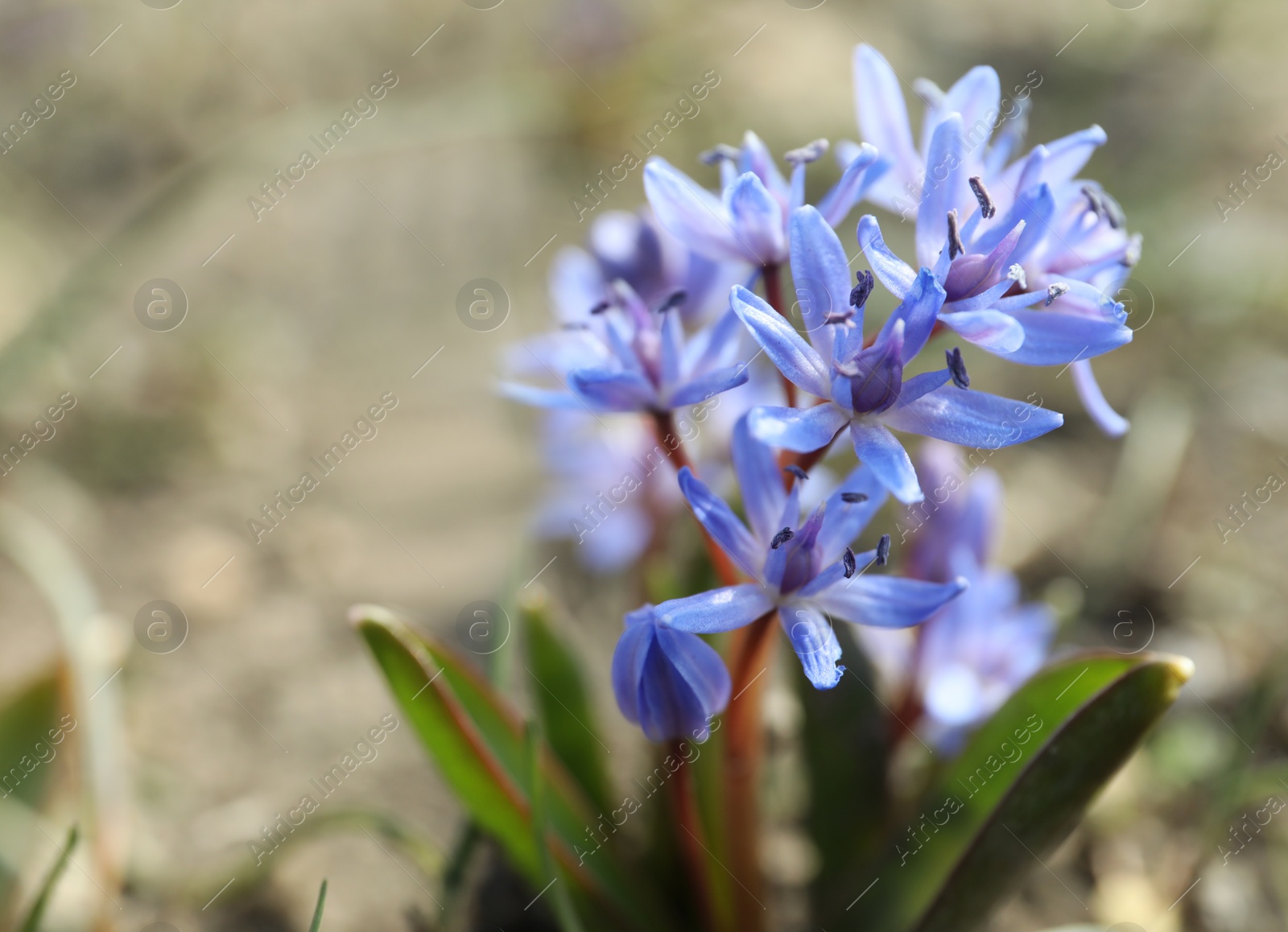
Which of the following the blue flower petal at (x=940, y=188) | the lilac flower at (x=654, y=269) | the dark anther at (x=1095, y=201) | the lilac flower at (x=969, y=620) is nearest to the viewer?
the blue flower petal at (x=940, y=188)

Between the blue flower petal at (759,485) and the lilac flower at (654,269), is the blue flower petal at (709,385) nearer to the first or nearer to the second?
the blue flower petal at (759,485)

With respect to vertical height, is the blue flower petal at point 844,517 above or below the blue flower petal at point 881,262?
below

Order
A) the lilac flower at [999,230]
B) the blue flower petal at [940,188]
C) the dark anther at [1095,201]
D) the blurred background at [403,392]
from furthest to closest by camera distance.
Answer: the blurred background at [403,392], the dark anther at [1095,201], the blue flower petal at [940,188], the lilac flower at [999,230]

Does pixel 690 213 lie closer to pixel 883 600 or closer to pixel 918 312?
pixel 918 312

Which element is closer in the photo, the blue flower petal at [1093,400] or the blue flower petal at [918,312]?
the blue flower petal at [918,312]

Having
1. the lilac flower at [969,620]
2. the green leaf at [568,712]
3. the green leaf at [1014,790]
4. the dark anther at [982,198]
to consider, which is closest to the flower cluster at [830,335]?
the dark anther at [982,198]

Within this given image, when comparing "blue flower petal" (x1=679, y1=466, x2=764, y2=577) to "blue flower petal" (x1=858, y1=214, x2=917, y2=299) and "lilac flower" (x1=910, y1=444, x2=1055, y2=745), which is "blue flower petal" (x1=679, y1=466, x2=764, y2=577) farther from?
"lilac flower" (x1=910, y1=444, x2=1055, y2=745)

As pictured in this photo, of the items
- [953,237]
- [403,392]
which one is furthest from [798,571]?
[403,392]
